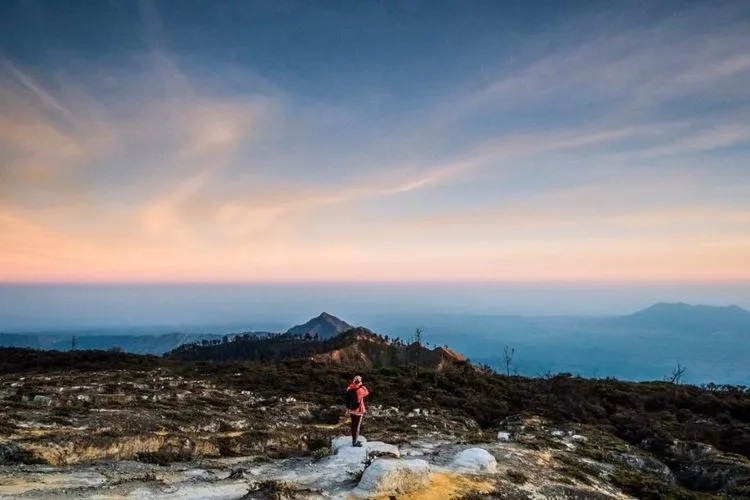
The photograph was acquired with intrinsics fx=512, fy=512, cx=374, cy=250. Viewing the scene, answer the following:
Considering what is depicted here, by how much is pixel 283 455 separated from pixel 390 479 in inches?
395

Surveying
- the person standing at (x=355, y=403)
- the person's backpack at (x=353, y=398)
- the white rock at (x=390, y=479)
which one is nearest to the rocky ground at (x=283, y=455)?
the white rock at (x=390, y=479)

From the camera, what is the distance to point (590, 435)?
42688mm

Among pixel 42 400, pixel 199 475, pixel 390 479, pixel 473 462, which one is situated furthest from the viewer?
pixel 42 400

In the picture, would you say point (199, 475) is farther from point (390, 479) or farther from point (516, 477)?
point (516, 477)

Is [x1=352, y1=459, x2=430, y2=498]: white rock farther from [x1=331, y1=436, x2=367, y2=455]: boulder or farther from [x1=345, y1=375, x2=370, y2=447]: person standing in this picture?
[x1=331, y1=436, x2=367, y2=455]: boulder

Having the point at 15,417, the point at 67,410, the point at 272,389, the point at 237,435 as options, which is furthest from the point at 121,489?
the point at 272,389

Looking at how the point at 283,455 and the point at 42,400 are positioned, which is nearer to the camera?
the point at 283,455

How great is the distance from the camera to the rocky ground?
20266 millimetres

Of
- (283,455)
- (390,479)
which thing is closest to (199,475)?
(283,455)

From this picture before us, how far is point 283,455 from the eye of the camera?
91.8 feet

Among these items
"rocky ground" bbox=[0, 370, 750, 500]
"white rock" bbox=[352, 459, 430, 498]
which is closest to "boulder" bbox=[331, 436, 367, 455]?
"rocky ground" bbox=[0, 370, 750, 500]

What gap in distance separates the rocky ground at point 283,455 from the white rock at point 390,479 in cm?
5

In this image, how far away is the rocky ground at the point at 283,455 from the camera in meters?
20.3

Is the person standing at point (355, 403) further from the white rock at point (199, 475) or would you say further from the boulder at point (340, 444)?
the white rock at point (199, 475)
